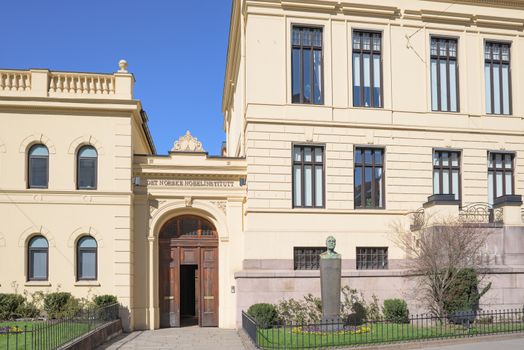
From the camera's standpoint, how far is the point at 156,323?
84.3 feet

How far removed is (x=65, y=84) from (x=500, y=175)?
17663mm

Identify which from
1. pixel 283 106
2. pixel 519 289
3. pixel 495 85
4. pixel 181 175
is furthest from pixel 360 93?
pixel 519 289

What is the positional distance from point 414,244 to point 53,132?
14.1 metres

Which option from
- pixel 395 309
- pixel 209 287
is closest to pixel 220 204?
pixel 209 287

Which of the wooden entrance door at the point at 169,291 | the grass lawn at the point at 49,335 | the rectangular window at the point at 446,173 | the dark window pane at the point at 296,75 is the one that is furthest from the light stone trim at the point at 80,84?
the rectangular window at the point at 446,173

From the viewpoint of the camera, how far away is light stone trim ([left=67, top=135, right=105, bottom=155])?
25.2 metres

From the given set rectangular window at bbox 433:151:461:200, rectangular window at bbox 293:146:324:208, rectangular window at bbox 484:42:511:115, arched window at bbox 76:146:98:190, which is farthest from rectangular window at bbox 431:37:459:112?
arched window at bbox 76:146:98:190

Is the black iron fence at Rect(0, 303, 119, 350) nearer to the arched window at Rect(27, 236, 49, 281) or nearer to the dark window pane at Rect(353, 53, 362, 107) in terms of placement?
the arched window at Rect(27, 236, 49, 281)

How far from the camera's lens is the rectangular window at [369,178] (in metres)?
26.3

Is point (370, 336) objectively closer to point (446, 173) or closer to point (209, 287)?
point (209, 287)

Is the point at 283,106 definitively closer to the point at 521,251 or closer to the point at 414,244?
the point at 414,244

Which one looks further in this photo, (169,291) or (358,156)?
(358,156)

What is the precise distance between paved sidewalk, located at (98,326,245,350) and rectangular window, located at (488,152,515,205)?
11976 mm

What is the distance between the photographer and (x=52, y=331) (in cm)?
1642
